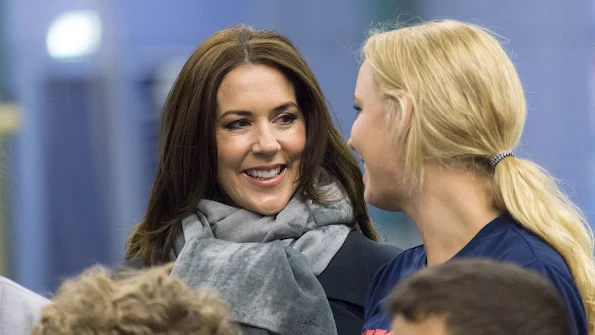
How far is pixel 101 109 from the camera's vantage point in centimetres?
449

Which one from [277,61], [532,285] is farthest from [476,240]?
[277,61]

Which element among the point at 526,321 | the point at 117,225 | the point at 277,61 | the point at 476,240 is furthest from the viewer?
the point at 117,225

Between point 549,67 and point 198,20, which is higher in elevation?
point 198,20

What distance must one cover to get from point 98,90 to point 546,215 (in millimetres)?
2959

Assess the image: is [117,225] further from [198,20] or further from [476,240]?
[476,240]

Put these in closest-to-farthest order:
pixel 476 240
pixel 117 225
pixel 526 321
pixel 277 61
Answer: pixel 526 321 < pixel 476 240 < pixel 277 61 < pixel 117 225

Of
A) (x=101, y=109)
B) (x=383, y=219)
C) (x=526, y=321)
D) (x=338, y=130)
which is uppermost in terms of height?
(x=526, y=321)

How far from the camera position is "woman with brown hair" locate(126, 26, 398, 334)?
99.7 inches

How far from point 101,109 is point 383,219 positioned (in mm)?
1411

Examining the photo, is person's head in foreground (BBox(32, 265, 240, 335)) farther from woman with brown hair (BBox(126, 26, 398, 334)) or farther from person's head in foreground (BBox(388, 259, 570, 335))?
woman with brown hair (BBox(126, 26, 398, 334))

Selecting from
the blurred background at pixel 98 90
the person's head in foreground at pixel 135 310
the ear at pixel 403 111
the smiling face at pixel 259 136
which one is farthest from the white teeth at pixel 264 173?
the blurred background at pixel 98 90

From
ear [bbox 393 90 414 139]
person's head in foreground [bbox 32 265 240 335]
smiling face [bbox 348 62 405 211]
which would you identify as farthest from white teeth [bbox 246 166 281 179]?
person's head in foreground [bbox 32 265 240 335]

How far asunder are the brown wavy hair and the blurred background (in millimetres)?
→ 1688

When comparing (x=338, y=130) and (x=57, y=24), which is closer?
(x=338, y=130)
